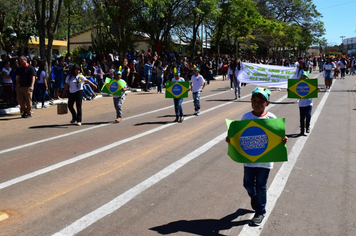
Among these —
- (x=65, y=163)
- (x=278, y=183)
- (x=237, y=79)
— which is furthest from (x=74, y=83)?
(x=237, y=79)

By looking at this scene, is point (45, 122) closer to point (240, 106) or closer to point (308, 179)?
point (240, 106)

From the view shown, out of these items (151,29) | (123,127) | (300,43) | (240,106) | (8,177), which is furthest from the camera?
(300,43)

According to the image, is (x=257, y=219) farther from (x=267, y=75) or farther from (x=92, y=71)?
(x=92, y=71)

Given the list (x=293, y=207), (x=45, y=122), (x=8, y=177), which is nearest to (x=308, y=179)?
(x=293, y=207)

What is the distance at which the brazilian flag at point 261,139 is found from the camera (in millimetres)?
4527

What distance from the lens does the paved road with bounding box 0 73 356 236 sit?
464 cm

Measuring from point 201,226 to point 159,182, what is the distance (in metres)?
1.69

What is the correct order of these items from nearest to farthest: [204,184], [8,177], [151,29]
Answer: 1. [204,184]
2. [8,177]
3. [151,29]

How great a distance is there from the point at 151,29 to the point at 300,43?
148 feet

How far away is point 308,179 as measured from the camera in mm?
6332

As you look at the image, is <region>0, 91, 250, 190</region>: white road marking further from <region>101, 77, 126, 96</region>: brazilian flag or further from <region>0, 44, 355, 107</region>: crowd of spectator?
<region>0, 44, 355, 107</region>: crowd of spectator

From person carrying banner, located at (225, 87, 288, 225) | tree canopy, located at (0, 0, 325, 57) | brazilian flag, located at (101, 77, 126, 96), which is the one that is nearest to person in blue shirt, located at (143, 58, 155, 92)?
tree canopy, located at (0, 0, 325, 57)

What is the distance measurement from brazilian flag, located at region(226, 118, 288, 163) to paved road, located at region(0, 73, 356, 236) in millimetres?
860

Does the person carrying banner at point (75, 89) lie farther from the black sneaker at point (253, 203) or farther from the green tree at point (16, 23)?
the green tree at point (16, 23)
